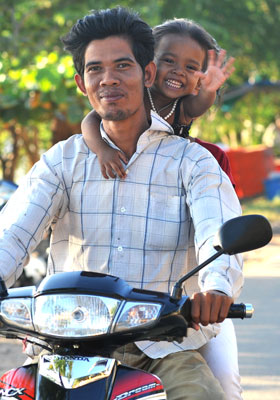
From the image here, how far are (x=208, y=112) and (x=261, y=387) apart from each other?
6.63ft

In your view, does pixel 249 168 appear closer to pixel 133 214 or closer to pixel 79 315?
pixel 133 214

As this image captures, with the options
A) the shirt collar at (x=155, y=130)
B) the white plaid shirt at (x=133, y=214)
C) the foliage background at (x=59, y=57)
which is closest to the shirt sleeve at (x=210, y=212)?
the white plaid shirt at (x=133, y=214)

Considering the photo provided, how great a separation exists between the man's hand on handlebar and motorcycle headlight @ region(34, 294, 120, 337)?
25 centimetres

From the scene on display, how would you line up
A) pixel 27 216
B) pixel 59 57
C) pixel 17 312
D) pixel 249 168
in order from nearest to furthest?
pixel 17 312
pixel 27 216
pixel 59 57
pixel 249 168

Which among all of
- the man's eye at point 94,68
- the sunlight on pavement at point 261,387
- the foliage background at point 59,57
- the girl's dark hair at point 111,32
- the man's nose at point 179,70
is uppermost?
the girl's dark hair at point 111,32

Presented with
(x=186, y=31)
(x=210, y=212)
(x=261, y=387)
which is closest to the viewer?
(x=210, y=212)

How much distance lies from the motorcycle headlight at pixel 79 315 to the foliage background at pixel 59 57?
283cm

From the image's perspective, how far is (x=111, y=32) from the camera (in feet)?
10.2

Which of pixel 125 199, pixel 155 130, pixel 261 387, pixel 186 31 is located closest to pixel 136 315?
pixel 125 199

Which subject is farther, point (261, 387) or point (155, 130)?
point (261, 387)

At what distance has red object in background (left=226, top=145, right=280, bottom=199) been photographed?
2119 cm

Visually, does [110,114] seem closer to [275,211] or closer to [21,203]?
[21,203]

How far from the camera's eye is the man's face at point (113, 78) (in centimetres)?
308

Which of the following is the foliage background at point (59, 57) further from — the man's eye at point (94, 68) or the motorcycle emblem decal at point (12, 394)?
the motorcycle emblem decal at point (12, 394)
